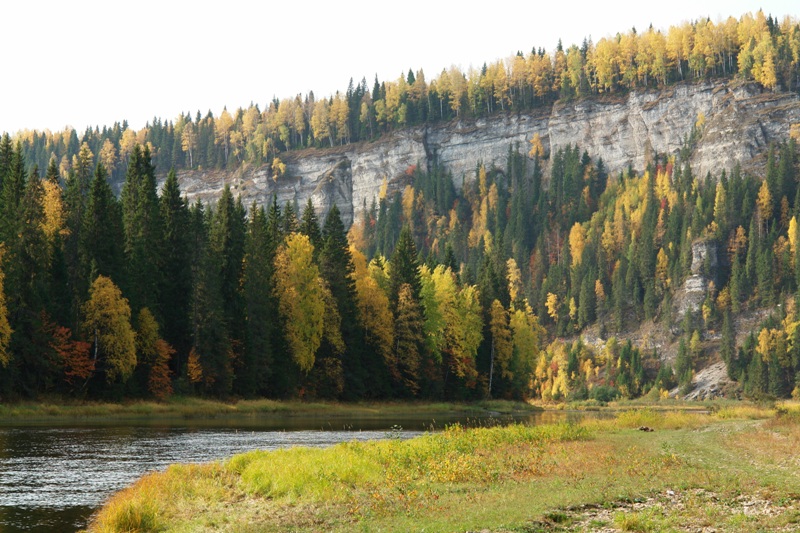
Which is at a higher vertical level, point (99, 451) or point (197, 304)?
point (197, 304)

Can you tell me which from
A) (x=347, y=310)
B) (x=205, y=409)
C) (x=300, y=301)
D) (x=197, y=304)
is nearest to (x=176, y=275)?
(x=197, y=304)

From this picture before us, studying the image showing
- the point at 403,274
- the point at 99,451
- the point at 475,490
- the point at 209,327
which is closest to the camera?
the point at 475,490

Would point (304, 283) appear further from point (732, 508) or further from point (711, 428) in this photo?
point (732, 508)

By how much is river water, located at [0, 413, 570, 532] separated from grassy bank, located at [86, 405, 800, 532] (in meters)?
1.69

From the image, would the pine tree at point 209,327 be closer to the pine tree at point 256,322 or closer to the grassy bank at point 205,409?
the grassy bank at point 205,409

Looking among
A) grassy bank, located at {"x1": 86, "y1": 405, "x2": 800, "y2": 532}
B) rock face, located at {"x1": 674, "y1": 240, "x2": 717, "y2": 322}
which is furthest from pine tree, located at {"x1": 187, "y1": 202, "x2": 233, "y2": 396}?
rock face, located at {"x1": 674, "y1": 240, "x2": 717, "y2": 322}

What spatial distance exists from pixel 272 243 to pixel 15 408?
30.4 meters

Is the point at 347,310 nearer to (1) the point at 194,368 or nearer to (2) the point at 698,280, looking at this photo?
(1) the point at 194,368

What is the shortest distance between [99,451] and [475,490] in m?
20.5

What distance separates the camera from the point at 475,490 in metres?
23.9

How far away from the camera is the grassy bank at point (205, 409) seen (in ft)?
186

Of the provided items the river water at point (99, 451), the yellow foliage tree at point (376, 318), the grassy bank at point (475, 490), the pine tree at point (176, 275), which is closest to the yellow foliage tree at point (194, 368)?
the pine tree at point (176, 275)

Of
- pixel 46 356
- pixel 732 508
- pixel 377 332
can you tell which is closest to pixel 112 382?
pixel 46 356

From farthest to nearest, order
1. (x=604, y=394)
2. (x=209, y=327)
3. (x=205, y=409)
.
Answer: (x=604, y=394)
(x=209, y=327)
(x=205, y=409)
